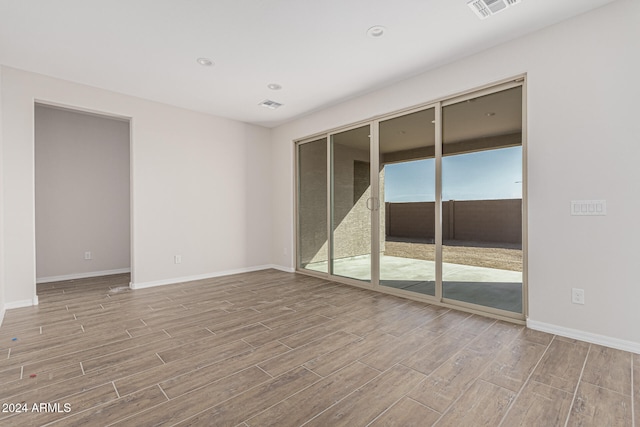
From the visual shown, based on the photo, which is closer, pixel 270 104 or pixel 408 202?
pixel 408 202

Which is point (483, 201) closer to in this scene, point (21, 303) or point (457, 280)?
point (457, 280)

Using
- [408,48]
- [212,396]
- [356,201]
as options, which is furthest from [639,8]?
[212,396]

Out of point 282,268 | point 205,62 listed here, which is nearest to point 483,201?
point 205,62

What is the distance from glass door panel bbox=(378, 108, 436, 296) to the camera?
11.7 ft

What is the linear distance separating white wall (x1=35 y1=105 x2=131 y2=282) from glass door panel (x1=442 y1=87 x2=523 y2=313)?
550 cm

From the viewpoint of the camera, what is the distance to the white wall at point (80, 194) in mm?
4652

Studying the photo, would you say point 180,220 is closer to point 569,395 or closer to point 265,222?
point 265,222

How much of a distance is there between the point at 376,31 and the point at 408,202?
6.52 feet

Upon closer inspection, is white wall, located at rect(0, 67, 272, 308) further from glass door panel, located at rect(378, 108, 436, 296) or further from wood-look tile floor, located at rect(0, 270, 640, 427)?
glass door panel, located at rect(378, 108, 436, 296)

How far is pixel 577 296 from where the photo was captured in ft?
8.21

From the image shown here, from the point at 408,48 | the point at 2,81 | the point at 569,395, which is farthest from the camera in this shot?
the point at 2,81

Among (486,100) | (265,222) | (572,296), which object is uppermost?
(486,100)

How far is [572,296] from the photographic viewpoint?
2525 millimetres

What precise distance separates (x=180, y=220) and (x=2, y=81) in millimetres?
2530
